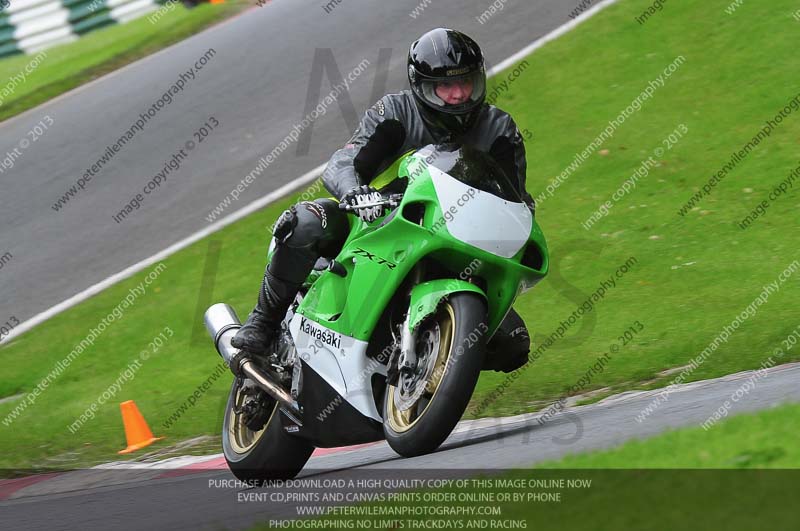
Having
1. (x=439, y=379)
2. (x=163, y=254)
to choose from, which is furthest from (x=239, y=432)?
(x=163, y=254)

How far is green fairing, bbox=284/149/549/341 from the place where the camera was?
Answer: 5098mm

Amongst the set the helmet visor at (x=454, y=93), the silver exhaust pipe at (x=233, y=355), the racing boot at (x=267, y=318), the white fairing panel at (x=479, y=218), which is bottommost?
the silver exhaust pipe at (x=233, y=355)

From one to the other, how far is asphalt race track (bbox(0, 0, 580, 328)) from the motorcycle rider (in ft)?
22.8

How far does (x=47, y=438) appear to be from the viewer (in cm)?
917

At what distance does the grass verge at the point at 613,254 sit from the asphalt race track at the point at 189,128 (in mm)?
906

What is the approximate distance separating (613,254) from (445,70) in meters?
5.34

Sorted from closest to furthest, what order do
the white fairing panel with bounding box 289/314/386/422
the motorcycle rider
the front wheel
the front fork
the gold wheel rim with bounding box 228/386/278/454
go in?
the front wheel → the front fork → the white fairing panel with bounding box 289/314/386/422 → the motorcycle rider → the gold wheel rim with bounding box 228/386/278/454

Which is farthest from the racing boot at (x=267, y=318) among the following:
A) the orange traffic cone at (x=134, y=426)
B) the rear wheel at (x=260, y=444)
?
the orange traffic cone at (x=134, y=426)

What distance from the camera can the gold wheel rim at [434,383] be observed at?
4902mm

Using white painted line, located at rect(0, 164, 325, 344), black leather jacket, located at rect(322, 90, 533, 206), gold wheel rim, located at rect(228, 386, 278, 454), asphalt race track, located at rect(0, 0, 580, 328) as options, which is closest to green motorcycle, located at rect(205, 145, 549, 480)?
black leather jacket, located at rect(322, 90, 533, 206)

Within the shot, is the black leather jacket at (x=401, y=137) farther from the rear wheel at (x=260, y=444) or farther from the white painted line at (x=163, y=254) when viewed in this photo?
the white painted line at (x=163, y=254)

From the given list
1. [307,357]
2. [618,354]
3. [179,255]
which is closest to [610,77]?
[179,255]

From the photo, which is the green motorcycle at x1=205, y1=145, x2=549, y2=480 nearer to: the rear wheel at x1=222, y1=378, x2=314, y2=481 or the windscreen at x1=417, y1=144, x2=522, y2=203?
the windscreen at x1=417, y1=144, x2=522, y2=203

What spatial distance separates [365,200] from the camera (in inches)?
208
